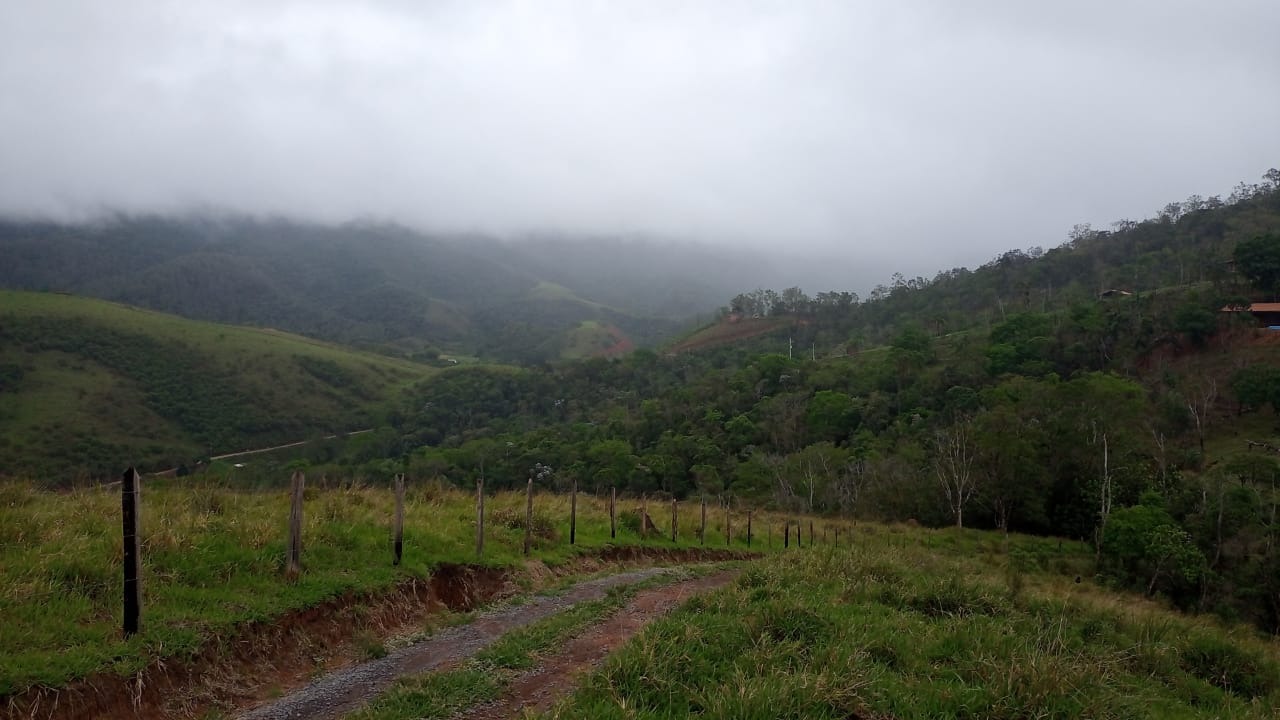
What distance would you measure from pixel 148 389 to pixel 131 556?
133 m

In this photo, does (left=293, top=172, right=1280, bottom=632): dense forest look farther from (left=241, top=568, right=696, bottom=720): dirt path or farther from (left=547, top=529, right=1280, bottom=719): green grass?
(left=241, top=568, right=696, bottom=720): dirt path

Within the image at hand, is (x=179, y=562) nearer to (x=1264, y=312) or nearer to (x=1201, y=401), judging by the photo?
(x=1201, y=401)

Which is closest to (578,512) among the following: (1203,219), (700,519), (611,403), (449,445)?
(700,519)

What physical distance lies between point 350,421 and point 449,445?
29882 millimetres

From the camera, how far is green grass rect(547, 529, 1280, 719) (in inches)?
243

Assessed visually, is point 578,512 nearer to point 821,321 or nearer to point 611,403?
point 611,403

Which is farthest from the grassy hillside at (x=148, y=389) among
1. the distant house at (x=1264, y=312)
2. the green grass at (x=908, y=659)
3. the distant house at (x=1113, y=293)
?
the distant house at (x=1264, y=312)

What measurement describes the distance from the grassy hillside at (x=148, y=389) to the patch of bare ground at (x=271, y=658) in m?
90.9

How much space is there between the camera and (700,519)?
2770 cm

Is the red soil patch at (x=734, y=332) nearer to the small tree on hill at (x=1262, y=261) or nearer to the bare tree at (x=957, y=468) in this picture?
the small tree on hill at (x=1262, y=261)

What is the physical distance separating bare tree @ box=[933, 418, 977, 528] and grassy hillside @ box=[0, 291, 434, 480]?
3665 inches

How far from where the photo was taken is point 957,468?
55.3m

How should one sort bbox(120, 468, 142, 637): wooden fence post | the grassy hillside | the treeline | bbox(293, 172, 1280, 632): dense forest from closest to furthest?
bbox(120, 468, 142, 637): wooden fence post, the treeline, bbox(293, 172, 1280, 632): dense forest, the grassy hillside

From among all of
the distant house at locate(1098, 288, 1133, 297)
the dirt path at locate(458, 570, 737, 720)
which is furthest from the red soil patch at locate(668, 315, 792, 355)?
the dirt path at locate(458, 570, 737, 720)
